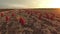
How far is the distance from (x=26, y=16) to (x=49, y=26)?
0.28 m

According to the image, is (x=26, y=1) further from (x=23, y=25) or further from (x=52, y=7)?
(x=23, y=25)

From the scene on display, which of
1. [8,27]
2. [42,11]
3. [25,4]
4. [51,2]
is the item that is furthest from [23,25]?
[51,2]

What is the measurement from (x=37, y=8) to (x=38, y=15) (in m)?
0.23

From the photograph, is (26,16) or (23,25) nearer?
(23,25)

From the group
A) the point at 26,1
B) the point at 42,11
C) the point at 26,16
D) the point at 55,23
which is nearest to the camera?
the point at 55,23

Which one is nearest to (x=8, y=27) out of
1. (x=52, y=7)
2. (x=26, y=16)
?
(x=26, y=16)

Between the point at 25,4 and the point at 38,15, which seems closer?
the point at 38,15

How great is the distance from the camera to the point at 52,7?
154 cm

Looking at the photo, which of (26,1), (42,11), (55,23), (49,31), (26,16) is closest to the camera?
(49,31)

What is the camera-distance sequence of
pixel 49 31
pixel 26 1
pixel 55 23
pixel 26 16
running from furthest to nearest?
pixel 26 1, pixel 26 16, pixel 55 23, pixel 49 31

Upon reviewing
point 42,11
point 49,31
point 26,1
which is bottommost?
point 49,31

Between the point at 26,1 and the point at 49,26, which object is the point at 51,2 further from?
the point at 49,26

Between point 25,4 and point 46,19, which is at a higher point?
point 25,4

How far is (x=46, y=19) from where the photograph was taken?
1194 millimetres
